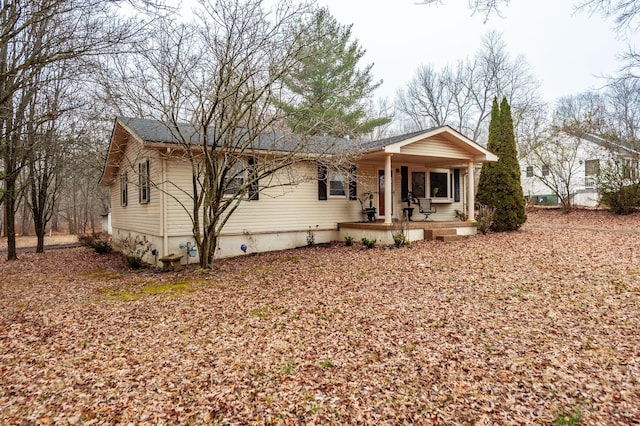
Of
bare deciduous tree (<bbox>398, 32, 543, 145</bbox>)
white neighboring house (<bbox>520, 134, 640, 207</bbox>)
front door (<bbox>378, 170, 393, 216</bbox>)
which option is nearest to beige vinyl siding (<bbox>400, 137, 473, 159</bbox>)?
front door (<bbox>378, 170, 393, 216</bbox>)

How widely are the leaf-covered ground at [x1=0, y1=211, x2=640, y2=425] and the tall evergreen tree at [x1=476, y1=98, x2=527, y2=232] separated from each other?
15.7 feet

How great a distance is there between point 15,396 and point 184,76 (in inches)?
232

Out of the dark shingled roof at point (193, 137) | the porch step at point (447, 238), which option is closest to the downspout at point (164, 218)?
the dark shingled roof at point (193, 137)

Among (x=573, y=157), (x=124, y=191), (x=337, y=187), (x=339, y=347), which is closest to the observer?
(x=339, y=347)

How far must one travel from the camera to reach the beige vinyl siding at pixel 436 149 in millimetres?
11188

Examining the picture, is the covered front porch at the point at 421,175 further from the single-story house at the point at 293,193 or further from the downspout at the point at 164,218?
the downspout at the point at 164,218

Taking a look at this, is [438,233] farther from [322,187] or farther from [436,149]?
[322,187]

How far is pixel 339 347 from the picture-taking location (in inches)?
159

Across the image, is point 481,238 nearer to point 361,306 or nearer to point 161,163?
point 361,306

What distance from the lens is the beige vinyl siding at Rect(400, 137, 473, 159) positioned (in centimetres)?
1119

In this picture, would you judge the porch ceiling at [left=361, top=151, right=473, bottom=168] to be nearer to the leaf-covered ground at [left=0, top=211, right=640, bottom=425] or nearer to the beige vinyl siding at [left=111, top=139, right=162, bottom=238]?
the leaf-covered ground at [left=0, top=211, right=640, bottom=425]

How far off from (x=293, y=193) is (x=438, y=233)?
15.2 ft

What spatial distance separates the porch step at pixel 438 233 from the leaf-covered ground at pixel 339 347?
3.41 meters

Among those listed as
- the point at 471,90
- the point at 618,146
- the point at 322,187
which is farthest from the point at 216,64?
the point at 471,90
